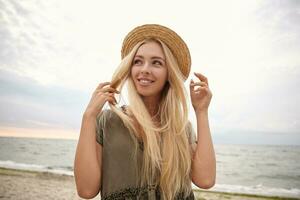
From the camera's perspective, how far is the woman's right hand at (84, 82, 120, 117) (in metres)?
1.86

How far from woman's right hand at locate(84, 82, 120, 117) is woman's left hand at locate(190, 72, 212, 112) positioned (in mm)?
678

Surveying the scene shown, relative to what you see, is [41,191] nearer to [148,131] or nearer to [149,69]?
[148,131]

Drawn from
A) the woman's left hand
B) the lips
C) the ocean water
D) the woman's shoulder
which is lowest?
the ocean water

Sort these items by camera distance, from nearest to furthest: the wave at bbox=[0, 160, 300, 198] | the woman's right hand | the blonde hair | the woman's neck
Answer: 1. the woman's right hand
2. the blonde hair
3. the woman's neck
4. the wave at bbox=[0, 160, 300, 198]

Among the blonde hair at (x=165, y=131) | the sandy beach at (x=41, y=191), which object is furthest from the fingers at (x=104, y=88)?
the sandy beach at (x=41, y=191)

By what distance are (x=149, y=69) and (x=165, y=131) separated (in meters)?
0.52

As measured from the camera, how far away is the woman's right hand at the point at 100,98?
1855 millimetres

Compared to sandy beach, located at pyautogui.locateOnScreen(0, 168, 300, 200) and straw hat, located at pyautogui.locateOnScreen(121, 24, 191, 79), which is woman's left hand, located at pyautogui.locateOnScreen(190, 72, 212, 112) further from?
sandy beach, located at pyautogui.locateOnScreen(0, 168, 300, 200)

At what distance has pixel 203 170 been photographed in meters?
2.05

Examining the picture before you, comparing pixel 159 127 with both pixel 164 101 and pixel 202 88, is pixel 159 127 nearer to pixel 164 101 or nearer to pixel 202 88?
pixel 164 101

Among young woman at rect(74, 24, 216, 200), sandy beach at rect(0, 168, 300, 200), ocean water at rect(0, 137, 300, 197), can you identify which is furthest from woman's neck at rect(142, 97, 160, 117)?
ocean water at rect(0, 137, 300, 197)

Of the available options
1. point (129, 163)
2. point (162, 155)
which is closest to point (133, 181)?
point (129, 163)

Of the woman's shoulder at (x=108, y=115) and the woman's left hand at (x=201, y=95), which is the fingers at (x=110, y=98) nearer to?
the woman's shoulder at (x=108, y=115)

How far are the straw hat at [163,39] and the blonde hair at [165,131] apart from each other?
6 centimetres
